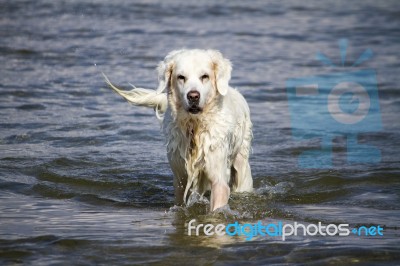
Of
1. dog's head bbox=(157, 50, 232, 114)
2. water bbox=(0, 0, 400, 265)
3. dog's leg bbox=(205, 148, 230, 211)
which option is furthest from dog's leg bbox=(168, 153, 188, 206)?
dog's head bbox=(157, 50, 232, 114)

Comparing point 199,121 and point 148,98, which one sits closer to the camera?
point 199,121

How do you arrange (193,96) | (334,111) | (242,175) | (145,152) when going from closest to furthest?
1. (193,96)
2. (242,175)
3. (145,152)
4. (334,111)

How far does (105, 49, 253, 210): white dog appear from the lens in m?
6.43

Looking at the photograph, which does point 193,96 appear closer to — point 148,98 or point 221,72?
point 221,72

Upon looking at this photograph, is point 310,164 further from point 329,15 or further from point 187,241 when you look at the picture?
point 329,15

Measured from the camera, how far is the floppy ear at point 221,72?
654 centimetres

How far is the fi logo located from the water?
174 mm

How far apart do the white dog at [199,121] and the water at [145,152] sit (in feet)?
1.04

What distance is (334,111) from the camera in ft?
38.4

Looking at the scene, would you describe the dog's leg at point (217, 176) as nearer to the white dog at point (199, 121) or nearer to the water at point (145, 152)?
the white dog at point (199, 121)

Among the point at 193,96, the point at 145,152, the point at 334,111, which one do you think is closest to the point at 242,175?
the point at 193,96

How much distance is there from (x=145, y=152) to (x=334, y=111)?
3.57m

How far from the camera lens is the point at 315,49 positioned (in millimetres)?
17047

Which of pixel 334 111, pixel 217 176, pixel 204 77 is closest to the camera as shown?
pixel 204 77
